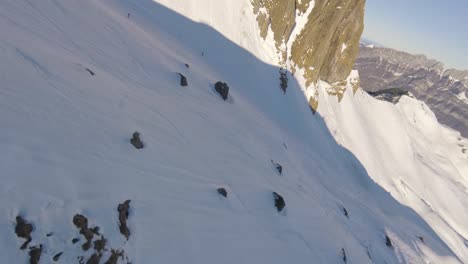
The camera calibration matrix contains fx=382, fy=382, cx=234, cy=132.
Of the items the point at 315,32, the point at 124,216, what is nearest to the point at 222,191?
the point at 124,216

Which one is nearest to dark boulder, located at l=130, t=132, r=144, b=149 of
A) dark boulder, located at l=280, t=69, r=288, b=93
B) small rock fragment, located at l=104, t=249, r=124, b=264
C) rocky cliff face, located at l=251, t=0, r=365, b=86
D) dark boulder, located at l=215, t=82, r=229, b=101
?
small rock fragment, located at l=104, t=249, r=124, b=264

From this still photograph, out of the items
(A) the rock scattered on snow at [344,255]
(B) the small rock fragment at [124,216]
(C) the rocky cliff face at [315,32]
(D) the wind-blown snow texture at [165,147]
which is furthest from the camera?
(C) the rocky cliff face at [315,32]

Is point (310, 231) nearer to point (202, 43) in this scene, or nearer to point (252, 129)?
point (252, 129)

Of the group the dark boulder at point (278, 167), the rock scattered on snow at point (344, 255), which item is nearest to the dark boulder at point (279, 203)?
the rock scattered on snow at point (344, 255)

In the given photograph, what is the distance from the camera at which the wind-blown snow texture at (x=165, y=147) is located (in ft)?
29.4

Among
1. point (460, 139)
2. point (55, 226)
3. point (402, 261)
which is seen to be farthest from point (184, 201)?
point (460, 139)

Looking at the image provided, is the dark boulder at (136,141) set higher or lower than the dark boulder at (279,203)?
higher

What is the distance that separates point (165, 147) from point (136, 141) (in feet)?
6.02

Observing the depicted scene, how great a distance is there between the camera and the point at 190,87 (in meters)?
22.9

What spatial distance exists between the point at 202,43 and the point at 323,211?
58.0 feet

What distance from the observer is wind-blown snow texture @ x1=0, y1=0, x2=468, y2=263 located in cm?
897

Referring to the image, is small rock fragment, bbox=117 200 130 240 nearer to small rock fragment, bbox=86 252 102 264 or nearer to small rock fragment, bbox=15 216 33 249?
small rock fragment, bbox=86 252 102 264

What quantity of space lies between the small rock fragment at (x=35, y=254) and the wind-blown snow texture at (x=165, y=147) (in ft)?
0.35

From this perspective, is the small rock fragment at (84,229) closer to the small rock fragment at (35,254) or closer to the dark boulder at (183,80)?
the small rock fragment at (35,254)
